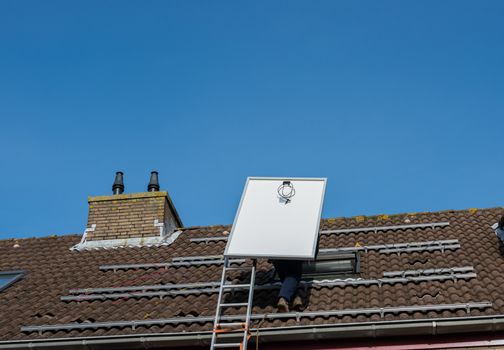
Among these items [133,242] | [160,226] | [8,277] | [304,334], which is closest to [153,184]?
[160,226]

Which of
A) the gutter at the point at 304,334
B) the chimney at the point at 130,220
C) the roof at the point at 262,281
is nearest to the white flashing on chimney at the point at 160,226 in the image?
the chimney at the point at 130,220

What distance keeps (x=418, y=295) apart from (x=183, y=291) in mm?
3265

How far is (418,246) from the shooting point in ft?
38.4

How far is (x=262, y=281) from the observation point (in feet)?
35.7

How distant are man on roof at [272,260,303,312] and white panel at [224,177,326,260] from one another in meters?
0.29

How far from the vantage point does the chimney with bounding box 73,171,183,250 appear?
549 inches

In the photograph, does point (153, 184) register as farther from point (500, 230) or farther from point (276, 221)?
point (500, 230)

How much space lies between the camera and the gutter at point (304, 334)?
A: 29.4 ft

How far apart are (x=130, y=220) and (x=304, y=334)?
5917 millimetres

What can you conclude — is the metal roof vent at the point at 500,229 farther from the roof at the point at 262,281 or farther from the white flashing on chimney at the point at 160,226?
the white flashing on chimney at the point at 160,226

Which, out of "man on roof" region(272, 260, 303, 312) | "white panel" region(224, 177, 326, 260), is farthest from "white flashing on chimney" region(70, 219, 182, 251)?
"man on roof" region(272, 260, 303, 312)

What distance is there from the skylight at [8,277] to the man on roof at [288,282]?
14.7ft

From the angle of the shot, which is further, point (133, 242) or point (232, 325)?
point (133, 242)

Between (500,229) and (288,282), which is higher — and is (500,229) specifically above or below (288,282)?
above
